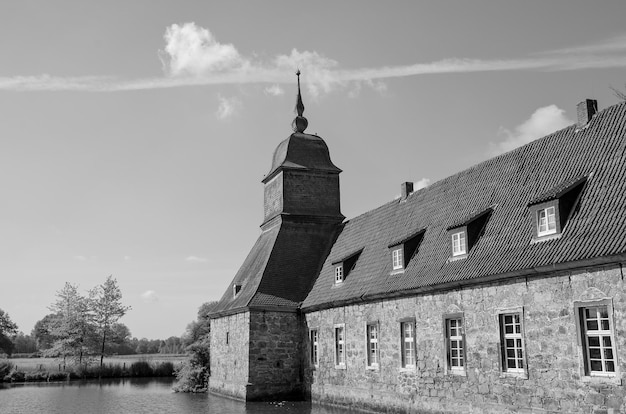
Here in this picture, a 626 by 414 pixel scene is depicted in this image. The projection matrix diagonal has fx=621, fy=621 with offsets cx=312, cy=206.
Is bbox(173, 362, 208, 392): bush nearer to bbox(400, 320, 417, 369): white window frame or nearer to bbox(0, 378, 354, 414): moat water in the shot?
bbox(0, 378, 354, 414): moat water

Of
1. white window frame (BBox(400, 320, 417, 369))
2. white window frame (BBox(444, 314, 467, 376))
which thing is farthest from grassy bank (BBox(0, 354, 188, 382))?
white window frame (BBox(444, 314, 467, 376))

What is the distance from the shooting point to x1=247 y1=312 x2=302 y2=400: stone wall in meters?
25.2

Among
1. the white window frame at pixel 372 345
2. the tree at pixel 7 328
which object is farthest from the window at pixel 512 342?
the tree at pixel 7 328

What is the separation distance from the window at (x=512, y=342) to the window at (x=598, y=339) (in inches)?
68.1

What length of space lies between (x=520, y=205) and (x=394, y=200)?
29.9ft

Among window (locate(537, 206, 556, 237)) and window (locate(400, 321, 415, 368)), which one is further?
window (locate(400, 321, 415, 368))

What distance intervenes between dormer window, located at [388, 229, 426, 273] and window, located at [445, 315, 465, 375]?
10.9 ft

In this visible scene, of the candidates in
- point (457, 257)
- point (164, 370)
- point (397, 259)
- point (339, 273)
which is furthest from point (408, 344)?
point (164, 370)

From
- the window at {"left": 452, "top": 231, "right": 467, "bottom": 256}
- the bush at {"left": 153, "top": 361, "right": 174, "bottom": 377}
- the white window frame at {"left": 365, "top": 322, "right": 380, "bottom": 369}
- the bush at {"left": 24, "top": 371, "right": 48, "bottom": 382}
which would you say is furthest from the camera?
the bush at {"left": 153, "top": 361, "right": 174, "bottom": 377}

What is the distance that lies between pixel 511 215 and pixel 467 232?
1.28 metres

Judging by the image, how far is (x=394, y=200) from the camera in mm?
24797

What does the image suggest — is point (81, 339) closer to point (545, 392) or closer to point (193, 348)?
point (193, 348)

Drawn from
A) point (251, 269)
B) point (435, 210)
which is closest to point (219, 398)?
point (251, 269)

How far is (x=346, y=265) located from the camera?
78.4 feet
